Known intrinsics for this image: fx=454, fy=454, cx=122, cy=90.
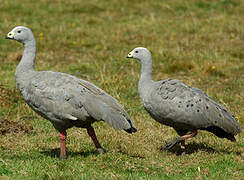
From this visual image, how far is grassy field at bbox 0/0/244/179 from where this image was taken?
5973 millimetres

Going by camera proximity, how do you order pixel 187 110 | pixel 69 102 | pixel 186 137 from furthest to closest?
1. pixel 186 137
2. pixel 187 110
3. pixel 69 102

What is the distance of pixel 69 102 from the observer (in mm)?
6043

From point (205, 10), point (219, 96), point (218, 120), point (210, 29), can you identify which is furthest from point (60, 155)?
point (205, 10)

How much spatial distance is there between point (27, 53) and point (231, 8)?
12.2 metres

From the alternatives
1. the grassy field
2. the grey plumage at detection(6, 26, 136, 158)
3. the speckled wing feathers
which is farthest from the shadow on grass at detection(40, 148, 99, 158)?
the speckled wing feathers

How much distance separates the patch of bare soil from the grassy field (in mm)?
17

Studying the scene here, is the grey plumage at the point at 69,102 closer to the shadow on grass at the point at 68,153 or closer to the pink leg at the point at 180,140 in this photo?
the shadow on grass at the point at 68,153

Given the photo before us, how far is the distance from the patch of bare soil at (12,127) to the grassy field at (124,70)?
0.02m

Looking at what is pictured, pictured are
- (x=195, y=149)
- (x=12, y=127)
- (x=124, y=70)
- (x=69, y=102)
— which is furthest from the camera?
(x=124, y=70)

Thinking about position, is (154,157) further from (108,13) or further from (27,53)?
(108,13)

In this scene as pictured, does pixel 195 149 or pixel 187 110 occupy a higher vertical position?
pixel 187 110

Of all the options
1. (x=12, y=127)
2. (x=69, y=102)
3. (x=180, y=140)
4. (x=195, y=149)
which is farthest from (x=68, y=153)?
(x=195, y=149)

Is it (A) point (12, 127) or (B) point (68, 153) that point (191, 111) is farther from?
(A) point (12, 127)

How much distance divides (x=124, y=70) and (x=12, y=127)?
4.38 m
